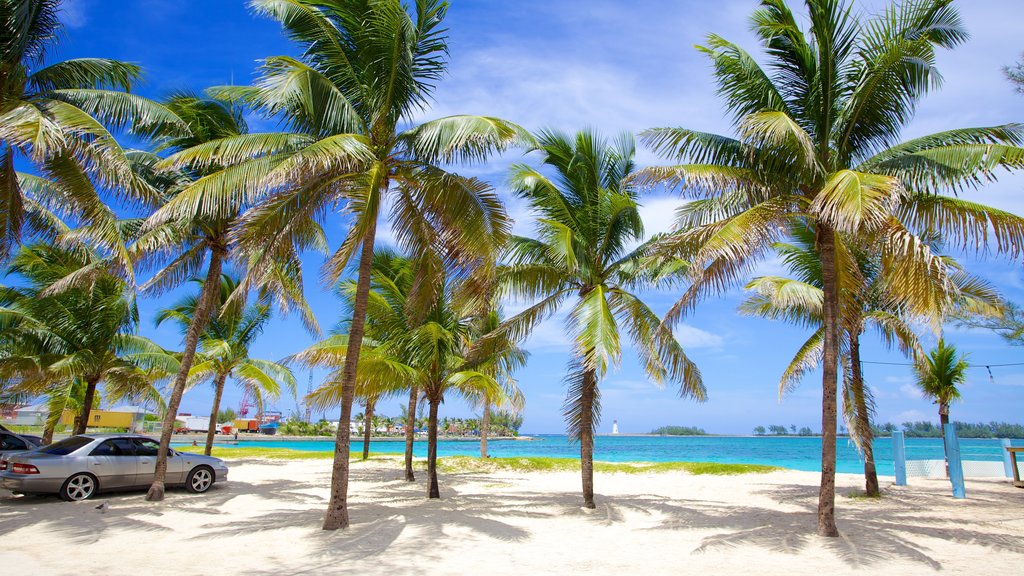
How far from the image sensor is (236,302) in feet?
47.5

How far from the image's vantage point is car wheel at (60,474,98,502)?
11.4 metres

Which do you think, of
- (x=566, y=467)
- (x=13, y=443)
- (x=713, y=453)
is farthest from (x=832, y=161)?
(x=713, y=453)

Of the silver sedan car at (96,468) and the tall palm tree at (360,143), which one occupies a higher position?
the tall palm tree at (360,143)

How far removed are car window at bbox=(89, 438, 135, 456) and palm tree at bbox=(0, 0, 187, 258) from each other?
13.9ft

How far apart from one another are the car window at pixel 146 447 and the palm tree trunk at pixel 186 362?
44cm

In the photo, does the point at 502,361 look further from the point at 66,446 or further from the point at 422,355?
the point at 66,446

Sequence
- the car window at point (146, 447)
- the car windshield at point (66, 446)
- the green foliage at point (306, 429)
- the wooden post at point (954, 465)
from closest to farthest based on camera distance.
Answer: the car windshield at point (66, 446), the car window at point (146, 447), the wooden post at point (954, 465), the green foliage at point (306, 429)

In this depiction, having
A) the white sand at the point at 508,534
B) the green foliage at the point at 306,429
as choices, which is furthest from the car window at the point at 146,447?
the green foliage at the point at 306,429

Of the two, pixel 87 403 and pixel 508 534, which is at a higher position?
pixel 87 403

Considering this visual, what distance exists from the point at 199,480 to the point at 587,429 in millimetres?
8803

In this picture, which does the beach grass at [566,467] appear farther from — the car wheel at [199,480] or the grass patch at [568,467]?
the car wheel at [199,480]

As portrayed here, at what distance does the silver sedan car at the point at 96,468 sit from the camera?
11094 mm

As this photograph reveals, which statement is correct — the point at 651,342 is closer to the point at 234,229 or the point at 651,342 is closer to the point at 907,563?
the point at 907,563

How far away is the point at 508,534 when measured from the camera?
9.63m
